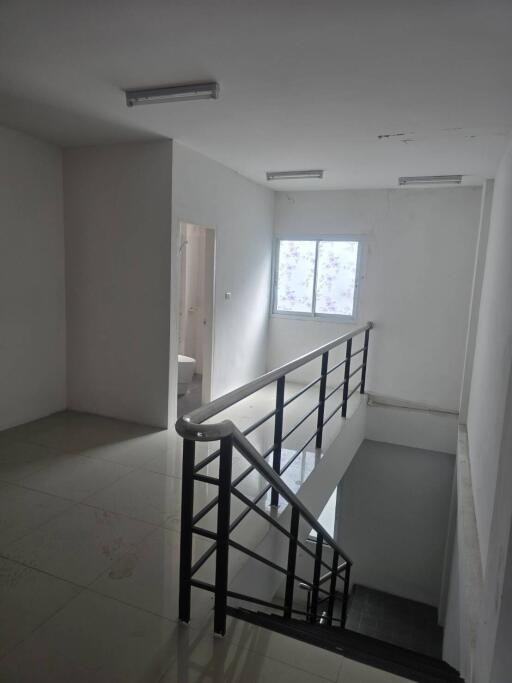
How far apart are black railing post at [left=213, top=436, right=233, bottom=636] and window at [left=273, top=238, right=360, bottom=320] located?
416 centimetres

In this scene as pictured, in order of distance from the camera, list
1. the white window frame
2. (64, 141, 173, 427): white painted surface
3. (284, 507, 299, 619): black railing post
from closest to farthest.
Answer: (284, 507, 299, 619): black railing post
(64, 141, 173, 427): white painted surface
the white window frame

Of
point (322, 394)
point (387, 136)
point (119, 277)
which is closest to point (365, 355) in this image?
point (322, 394)

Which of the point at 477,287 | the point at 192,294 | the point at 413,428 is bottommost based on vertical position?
the point at 413,428

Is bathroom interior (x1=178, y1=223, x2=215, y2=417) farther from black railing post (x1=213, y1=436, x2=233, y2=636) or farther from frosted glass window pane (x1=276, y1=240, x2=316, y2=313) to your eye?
black railing post (x1=213, y1=436, x2=233, y2=636)

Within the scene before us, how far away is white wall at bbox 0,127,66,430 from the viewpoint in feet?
12.0

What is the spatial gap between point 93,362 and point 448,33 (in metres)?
3.60

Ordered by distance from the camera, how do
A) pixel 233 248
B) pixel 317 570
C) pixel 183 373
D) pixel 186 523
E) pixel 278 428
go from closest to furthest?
pixel 186 523
pixel 278 428
pixel 317 570
pixel 233 248
pixel 183 373

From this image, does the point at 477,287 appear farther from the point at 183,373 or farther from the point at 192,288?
the point at 192,288

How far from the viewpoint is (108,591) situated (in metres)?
2.00

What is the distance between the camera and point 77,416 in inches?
166

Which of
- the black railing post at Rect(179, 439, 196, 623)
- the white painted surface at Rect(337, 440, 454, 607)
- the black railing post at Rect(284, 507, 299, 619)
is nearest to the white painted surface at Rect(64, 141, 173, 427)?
the black railing post at Rect(284, 507, 299, 619)

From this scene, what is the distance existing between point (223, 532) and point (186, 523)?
5.5 inches

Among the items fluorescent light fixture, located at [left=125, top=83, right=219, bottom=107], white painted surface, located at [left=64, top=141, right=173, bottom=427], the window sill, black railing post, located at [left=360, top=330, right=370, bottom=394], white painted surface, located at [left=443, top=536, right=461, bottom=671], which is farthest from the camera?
the window sill

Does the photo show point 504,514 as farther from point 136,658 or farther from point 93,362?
point 93,362
